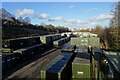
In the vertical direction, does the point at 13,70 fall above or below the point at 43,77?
below

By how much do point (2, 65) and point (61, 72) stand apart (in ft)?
31.8

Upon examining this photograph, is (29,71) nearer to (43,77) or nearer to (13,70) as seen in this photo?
(13,70)

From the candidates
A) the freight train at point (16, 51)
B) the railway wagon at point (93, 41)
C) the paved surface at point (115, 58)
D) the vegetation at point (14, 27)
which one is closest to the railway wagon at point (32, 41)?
the freight train at point (16, 51)

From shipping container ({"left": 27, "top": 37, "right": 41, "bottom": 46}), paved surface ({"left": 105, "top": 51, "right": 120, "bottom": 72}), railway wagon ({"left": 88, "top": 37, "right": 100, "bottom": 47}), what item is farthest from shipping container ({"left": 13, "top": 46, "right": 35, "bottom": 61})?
railway wagon ({"left": 88, "top": 37, "right": 100, "bottom": 47})

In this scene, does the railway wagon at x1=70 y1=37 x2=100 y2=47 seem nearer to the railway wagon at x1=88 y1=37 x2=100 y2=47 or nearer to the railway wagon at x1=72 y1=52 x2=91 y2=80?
the railway wagon at x1=88 y1=37 x2=100 y2=47

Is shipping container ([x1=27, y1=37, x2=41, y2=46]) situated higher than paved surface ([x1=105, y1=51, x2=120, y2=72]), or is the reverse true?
shipping container ([x1=27, y1=37, x2=41, y2=46])

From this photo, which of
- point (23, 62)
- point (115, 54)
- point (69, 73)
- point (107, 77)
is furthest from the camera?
point (23, 62)

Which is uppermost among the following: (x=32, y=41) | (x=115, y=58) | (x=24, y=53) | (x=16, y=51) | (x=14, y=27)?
(x=14, y=27)

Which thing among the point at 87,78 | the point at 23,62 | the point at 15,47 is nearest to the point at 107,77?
the point at 87,78

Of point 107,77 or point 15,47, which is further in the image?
point 15,47

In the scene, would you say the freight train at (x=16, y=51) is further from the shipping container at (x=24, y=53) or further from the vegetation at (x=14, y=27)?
the vegetation at (x=14, y=27)

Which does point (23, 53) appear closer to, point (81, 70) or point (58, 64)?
point (58, 64)

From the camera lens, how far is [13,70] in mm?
21875

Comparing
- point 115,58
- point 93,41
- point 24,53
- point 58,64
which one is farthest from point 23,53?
point 93,41
